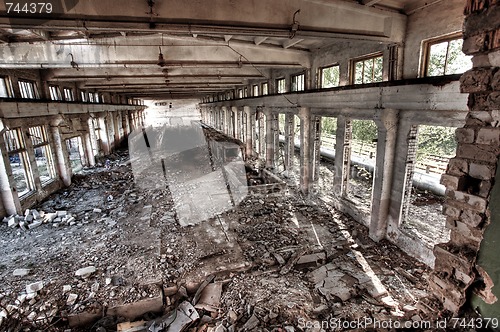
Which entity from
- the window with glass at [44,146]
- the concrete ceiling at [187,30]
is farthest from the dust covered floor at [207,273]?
the concrete ceiling at [187,30]

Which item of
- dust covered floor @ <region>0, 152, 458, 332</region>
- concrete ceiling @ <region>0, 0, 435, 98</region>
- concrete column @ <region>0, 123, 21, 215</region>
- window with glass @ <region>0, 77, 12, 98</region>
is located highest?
concrete ceiling @ <region>0, 0, 435, 98</region>

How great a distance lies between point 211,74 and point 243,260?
7901 mm

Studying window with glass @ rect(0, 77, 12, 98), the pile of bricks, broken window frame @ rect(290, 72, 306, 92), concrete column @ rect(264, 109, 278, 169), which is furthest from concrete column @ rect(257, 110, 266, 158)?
→ the pile of bricks

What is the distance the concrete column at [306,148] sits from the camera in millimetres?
9805

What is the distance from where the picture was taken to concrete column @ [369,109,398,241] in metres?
6.07

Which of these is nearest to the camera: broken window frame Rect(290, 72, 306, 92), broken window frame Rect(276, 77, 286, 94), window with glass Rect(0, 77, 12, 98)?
window with glass Rect(0, 77, 12, 98)

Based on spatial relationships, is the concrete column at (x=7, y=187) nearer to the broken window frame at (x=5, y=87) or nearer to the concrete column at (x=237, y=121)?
the broken window frame at (x=5, y=87)

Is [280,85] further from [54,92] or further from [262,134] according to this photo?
[54,92]

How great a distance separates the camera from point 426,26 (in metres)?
5.26

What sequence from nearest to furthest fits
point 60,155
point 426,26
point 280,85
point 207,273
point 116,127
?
1. point 426,26
2. point 207,273
3. point 60,155
4. point 280,85
5. point 116,127

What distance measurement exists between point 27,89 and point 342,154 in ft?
40.5

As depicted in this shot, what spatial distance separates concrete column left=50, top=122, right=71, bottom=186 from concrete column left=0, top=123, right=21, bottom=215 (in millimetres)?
3281

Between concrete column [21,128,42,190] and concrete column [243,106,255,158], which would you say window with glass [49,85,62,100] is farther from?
concrete column [243,106,255,158]

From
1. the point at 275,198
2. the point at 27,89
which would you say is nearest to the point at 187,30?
the point at 275,198
